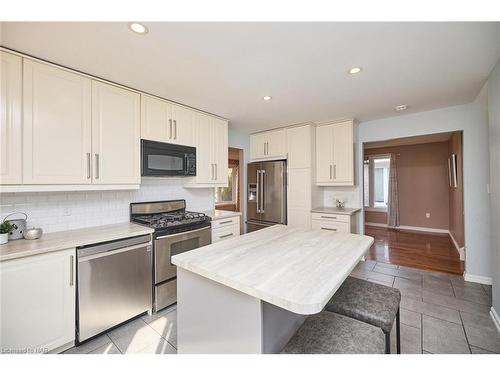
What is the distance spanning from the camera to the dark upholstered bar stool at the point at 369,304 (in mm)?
1182

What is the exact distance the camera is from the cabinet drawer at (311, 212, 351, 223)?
3.27 metres

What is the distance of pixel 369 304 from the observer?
1294 millimetres

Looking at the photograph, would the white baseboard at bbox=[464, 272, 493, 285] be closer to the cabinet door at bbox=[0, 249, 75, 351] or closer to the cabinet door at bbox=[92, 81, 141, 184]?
the cabinet door at bbox=[92, 81, 141, 184]

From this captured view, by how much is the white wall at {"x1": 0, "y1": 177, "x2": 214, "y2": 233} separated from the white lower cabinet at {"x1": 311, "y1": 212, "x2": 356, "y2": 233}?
87.4 inches

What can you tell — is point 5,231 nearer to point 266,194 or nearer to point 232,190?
point 266,194

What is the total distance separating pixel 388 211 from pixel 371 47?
226 inches

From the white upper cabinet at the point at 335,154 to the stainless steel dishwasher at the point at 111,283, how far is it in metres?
2.87

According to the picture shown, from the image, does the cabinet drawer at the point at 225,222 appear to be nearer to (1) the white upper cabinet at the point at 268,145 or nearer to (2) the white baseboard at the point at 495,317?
(1) the white upper cabinet at the point at 268,145

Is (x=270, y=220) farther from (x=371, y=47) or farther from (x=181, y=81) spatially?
(x=371, y=47)

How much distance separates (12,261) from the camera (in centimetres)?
144

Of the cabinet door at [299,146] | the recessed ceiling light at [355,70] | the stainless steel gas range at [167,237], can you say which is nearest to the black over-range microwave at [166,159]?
the stainless steel gas range at [167,237]

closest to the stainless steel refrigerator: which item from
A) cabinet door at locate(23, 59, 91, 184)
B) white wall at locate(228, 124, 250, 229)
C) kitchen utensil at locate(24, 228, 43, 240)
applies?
white wall at locate(228, 124, 250, 229)

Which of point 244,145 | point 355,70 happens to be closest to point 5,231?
point 355,70
